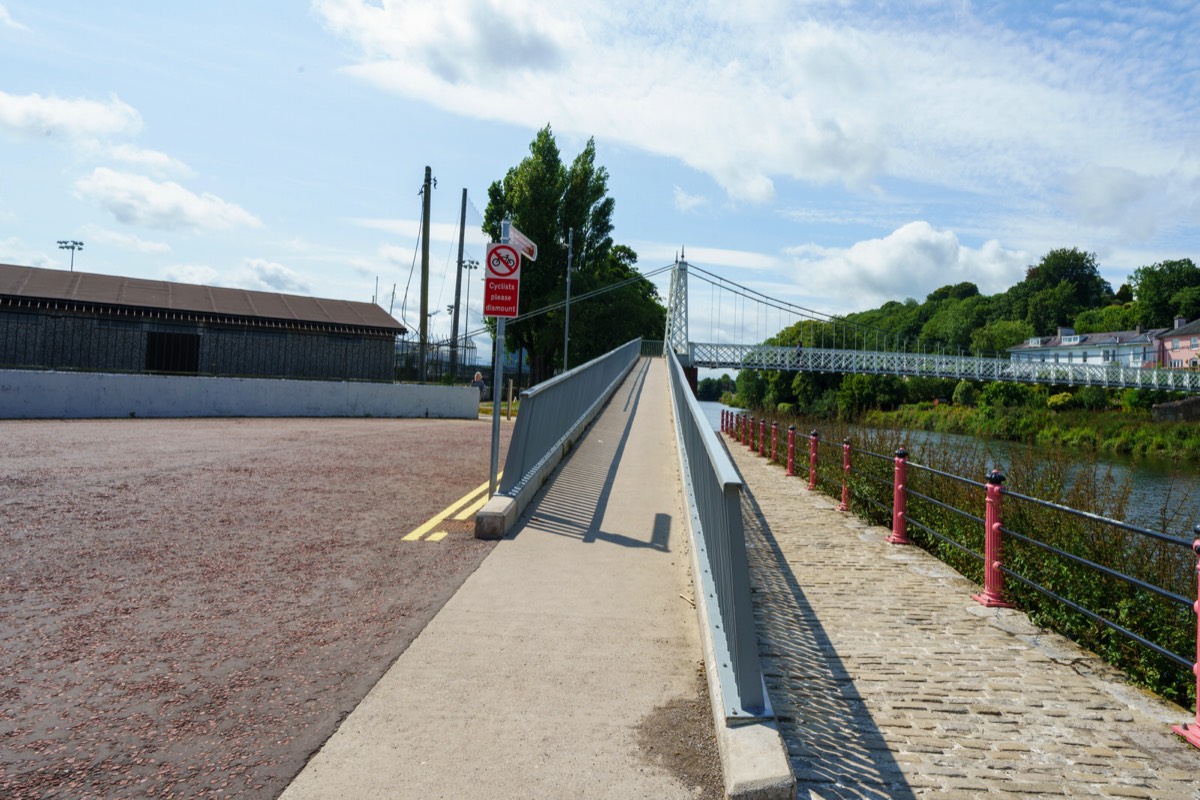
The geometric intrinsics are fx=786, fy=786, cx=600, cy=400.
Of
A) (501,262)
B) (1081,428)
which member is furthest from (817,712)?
(1081,428)

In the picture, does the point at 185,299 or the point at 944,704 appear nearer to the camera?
the point at 944,704

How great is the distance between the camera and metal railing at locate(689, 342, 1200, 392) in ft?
208

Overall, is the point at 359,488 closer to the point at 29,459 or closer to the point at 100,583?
the point at 100,583

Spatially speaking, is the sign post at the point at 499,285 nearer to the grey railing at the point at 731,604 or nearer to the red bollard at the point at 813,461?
the grey railing at the point at 731,604

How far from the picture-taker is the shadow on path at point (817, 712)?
11.0ft

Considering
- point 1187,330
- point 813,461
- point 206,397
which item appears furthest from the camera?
point 1187,330

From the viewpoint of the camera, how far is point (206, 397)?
69.2 ft

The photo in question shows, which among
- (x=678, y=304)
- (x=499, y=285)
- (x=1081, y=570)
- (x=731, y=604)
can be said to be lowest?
(x=1081, y=570)

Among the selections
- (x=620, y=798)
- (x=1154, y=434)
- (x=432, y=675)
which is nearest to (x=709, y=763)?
(x=620, y=798)

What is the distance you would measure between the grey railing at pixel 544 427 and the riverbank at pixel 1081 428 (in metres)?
25.2

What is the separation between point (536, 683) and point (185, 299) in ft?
97.9

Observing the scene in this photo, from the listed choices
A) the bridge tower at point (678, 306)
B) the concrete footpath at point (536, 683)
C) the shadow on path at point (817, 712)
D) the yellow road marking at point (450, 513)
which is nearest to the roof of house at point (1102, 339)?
the bridge tower at point (678, 306)

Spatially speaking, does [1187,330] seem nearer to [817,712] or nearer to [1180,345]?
[1180,345]

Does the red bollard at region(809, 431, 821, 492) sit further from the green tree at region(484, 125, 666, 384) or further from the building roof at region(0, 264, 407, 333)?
the green tree at region(484, 125, 666, 384)
